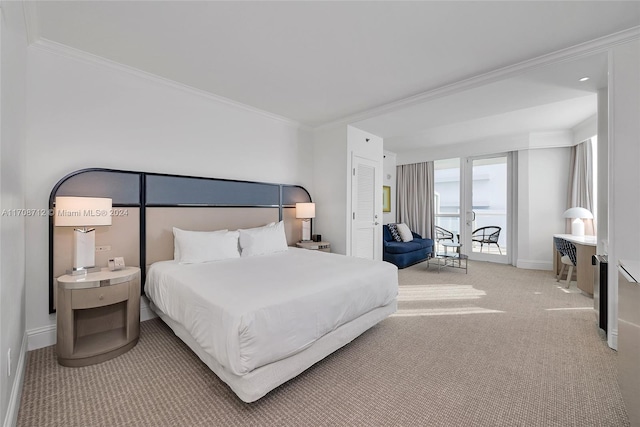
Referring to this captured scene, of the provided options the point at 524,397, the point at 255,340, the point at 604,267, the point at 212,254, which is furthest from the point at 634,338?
the point at 212,254

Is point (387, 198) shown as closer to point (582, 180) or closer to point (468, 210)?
point (468, 210)

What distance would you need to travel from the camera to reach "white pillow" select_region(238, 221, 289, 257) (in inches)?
129

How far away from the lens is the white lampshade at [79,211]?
7.31 feet

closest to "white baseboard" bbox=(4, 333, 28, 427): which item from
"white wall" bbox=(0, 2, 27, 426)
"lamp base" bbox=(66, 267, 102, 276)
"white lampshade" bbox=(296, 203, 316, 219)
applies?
"white wall" bbox=(0, 2, 27, 426)

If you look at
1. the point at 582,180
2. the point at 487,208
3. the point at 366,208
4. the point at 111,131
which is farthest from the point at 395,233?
the point at 111,131

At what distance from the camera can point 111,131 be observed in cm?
279

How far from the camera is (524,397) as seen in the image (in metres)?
1.76

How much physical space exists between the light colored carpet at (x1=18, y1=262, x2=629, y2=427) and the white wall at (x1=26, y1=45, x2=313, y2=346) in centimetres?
108

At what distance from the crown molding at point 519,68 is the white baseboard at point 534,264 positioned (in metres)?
4.36

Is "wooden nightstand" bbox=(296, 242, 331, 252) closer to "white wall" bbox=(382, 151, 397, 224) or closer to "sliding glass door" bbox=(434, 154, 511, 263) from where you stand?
"white wall" bbox=(382, 151, 397, 224)

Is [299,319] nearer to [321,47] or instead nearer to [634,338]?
[634,338]

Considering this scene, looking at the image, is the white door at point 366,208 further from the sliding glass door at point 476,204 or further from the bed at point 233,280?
the sliding glass door at point 476,204

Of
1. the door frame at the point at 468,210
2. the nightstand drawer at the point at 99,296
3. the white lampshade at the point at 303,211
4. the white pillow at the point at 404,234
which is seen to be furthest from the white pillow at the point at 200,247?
the door frame at the point at 468,210

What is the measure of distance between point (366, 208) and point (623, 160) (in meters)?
3.13
